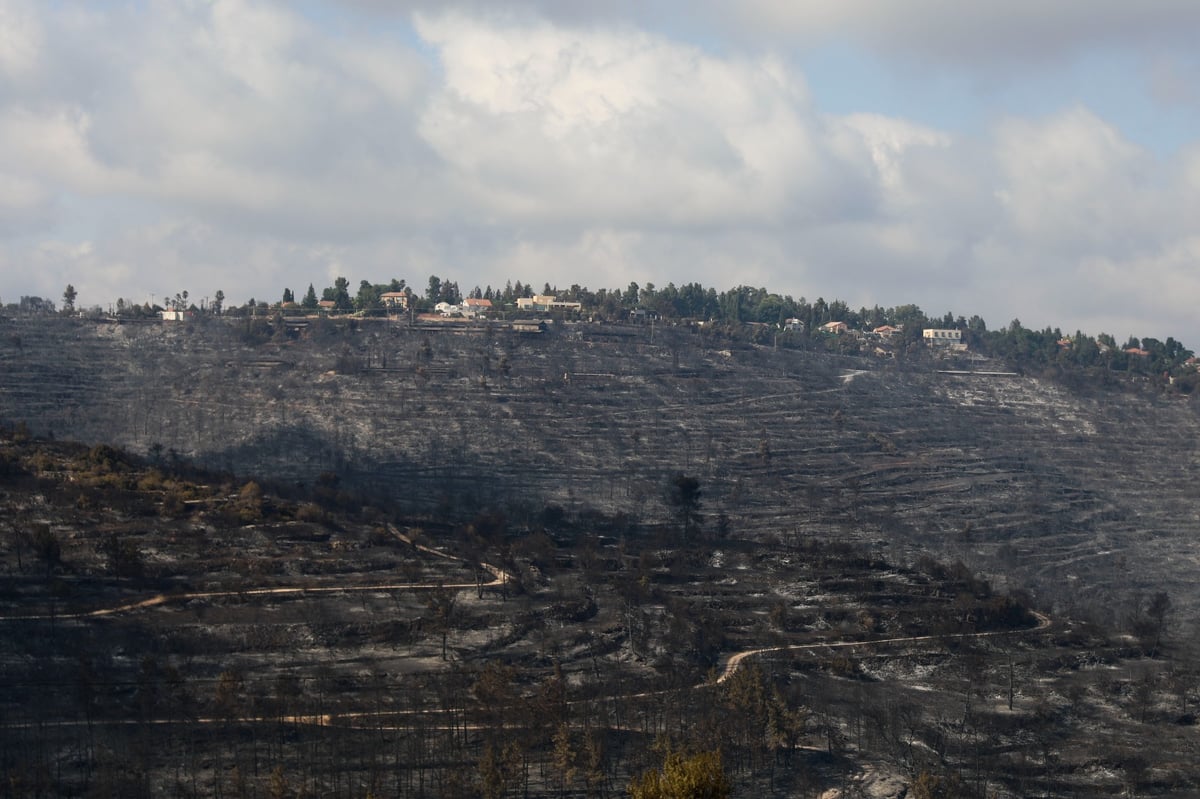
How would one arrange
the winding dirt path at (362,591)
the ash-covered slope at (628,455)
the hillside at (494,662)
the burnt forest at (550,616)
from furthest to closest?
the ash-covered slope at (628,455) < the winding dirt path at (362,591) < the burnt forest at (550,616) < the hillside at (494,662)

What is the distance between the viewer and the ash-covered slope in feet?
503

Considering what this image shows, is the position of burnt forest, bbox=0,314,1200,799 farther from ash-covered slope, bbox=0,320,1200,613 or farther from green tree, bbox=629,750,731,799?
ash-covered slope, bbox=0,320,1200,613

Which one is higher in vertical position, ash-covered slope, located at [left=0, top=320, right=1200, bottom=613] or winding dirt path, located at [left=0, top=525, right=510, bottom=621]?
ash-covered slope, located at [left=0, top=320, right=1200, bottom=613]

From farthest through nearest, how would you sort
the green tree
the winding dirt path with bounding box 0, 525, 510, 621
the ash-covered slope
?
1. the ash-covered slope
2. the winding dirt path with bounding box 0, 525, 510, 621
3. the green tree

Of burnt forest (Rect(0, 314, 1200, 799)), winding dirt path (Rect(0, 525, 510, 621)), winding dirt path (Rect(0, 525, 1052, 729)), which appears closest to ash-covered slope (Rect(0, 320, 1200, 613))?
burnt forest (Rect(0, 314, 1200, 799))

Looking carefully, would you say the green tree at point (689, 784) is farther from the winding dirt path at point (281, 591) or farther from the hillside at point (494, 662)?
the winding dirt path at point (281, 591)

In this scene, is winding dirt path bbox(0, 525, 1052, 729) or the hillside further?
winding dirt path bbox(0, 525, 1052, 729)

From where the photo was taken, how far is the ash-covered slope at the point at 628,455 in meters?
153

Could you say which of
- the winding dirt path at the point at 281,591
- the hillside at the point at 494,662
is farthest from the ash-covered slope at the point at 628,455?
the winding dirt path at the point at 281,591

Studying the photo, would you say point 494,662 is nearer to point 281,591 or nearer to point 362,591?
point 362,591

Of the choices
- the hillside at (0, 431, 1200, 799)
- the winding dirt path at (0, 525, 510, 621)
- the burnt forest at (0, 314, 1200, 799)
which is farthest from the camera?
the winding dirt path at (0, 525, 510, 621)

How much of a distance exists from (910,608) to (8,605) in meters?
66.2

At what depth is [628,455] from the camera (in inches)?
6836

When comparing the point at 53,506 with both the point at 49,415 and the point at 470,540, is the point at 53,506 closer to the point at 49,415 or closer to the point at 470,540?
the point at 470,540
